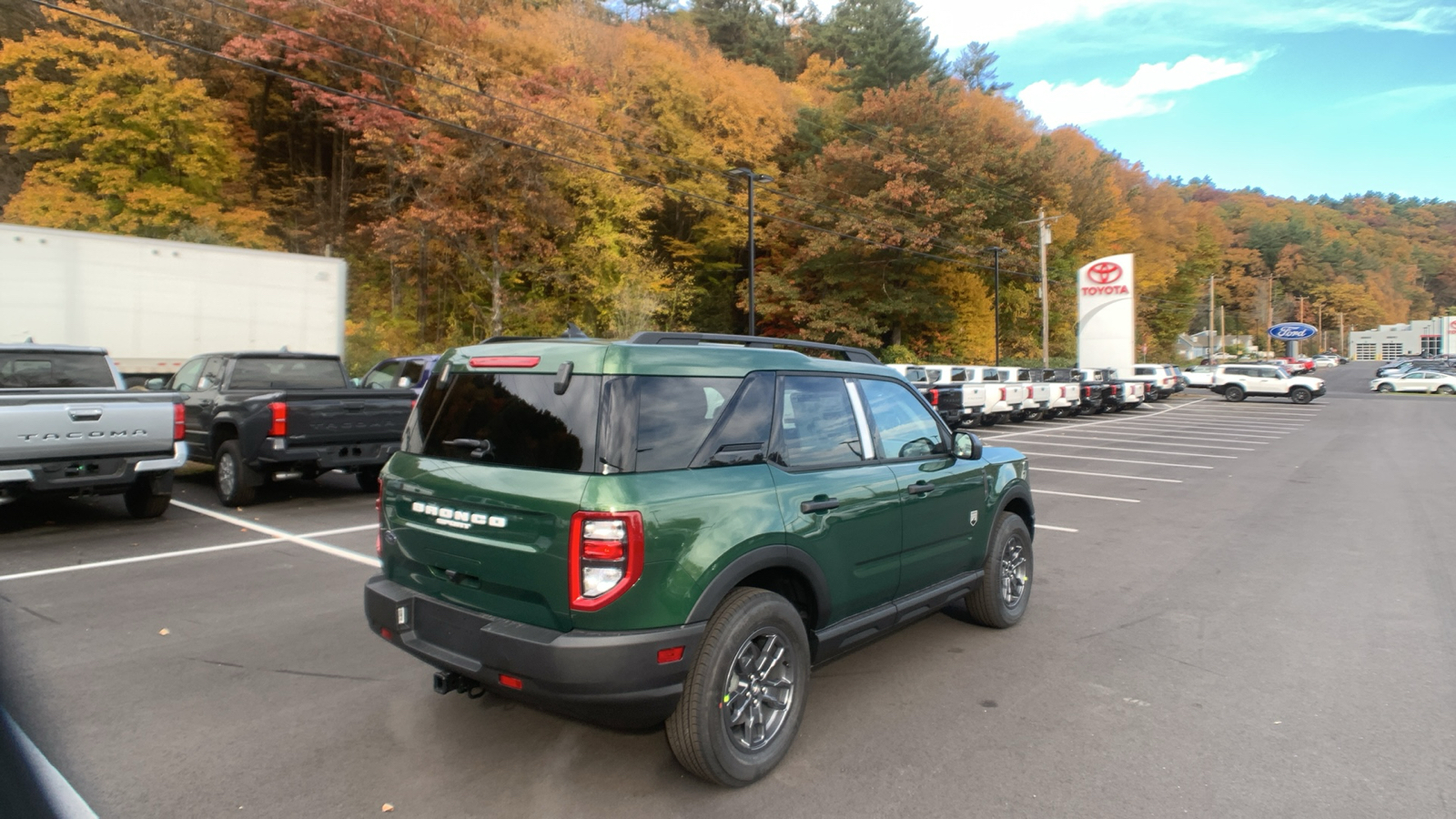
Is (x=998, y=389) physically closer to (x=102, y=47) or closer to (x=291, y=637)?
(x=291, y=637)

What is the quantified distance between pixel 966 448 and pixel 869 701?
158 cm

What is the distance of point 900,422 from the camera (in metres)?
4.57

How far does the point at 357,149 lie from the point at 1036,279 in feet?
122

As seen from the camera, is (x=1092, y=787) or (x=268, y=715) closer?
(x=1092, y=787)

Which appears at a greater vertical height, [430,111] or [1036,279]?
[430,111]

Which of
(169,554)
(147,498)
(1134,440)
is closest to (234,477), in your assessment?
(147,498)

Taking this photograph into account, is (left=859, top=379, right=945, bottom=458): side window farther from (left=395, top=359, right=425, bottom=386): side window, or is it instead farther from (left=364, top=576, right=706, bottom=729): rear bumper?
(left=395, top=359, right=425, bottom=386): side window

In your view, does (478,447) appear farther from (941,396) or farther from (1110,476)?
(941,396)

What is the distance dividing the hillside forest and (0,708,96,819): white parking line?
561 inches

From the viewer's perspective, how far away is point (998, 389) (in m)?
22.1

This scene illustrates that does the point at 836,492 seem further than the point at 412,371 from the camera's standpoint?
No

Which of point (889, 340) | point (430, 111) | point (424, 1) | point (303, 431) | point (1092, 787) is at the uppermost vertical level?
point (424, 1)

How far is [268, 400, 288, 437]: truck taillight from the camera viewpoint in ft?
28.7

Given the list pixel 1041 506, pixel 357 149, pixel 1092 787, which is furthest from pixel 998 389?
pixel 357 149
